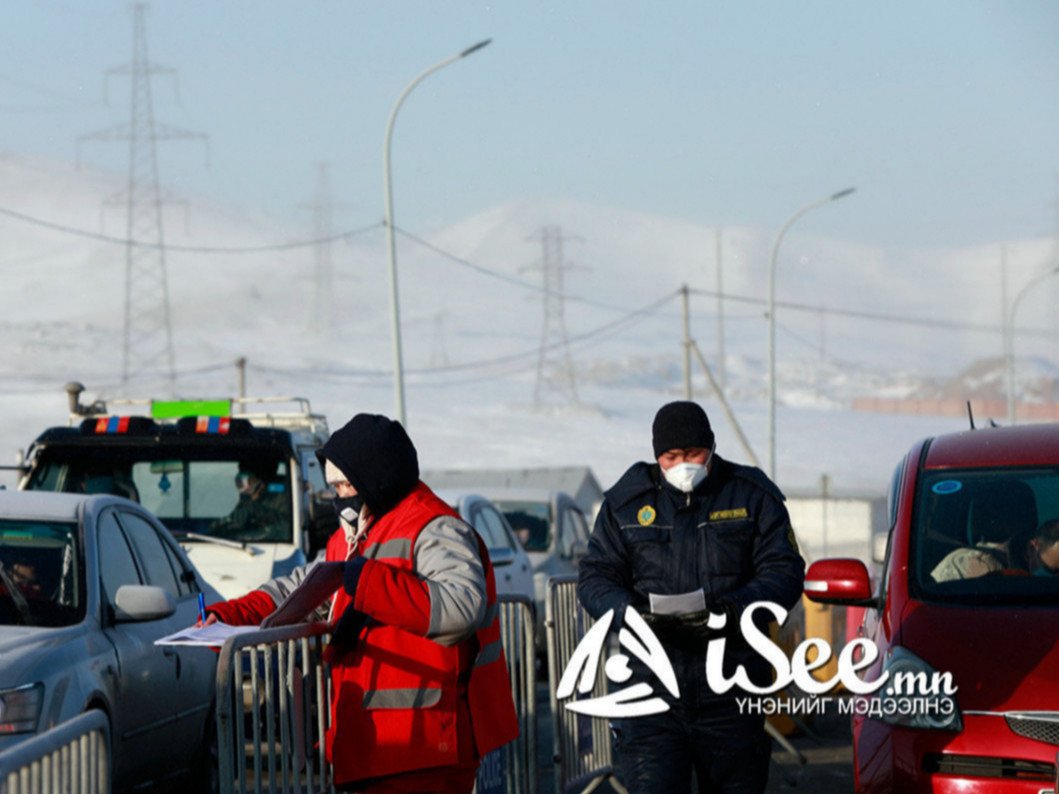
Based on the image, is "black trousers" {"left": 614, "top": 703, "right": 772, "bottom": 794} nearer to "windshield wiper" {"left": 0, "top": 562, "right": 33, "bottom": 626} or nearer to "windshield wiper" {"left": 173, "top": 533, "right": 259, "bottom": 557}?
"windshield wiper" {"left": 0, "top": 562, "right": 33, "bottom": 626}

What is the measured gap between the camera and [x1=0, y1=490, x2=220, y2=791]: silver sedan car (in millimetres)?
6160

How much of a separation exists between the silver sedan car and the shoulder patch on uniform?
2.65m

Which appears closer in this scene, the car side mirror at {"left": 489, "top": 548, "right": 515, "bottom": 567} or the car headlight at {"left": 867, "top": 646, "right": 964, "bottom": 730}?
the car headlight at {"left": 867, "top": 646, "right": 964, "bottom": 730}

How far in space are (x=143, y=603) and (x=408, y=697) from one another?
289 centimetres

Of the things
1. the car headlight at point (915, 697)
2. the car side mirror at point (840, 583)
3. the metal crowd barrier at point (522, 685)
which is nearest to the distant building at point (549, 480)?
the metal crowd barrier at point (522, 685)

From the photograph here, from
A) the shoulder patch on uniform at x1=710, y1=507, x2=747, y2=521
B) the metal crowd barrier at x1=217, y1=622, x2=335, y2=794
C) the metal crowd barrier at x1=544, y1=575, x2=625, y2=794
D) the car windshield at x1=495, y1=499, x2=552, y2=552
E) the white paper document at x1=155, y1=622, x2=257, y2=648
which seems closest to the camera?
the white paper document at x1=155, y1=622, x2=257, y2=648

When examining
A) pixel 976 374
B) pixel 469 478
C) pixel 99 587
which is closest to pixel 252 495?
pixel 99 587

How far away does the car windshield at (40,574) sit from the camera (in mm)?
6688

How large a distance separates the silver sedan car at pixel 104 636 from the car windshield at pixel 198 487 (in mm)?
2568

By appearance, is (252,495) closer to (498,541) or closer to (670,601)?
(498,541)

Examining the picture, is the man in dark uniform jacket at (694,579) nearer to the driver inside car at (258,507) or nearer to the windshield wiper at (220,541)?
the windshield wiper at (220,541)

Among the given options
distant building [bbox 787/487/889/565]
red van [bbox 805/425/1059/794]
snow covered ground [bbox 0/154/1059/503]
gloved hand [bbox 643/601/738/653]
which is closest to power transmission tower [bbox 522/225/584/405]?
snow covered ground [bbox 0/154/1059/503]

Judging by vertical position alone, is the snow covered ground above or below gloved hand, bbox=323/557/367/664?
above

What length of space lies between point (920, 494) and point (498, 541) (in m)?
8.95
